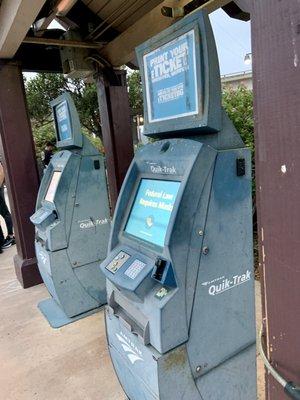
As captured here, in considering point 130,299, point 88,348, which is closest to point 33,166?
point 88,348

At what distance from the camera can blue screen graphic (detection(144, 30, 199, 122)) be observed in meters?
1.22

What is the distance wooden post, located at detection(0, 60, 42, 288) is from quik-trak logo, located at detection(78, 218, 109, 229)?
3.64 feet

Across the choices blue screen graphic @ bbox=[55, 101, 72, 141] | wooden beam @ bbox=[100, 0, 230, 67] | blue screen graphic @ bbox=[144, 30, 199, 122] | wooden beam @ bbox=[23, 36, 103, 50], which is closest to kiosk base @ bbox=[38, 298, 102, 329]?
blue screen graphic @ bbox=[55, 101, 72, 141]

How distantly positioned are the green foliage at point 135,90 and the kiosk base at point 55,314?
8199 millimetres

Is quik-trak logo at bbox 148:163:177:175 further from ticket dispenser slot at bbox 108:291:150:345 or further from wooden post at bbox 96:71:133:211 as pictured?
wooden post at bbox 96:71:133:211

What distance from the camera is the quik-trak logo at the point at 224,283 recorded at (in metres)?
1.35

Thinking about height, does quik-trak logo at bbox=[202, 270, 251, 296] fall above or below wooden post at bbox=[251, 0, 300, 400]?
below

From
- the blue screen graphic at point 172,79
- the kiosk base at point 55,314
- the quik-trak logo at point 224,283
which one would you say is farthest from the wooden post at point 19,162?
the quik-trak logo at point 224,283

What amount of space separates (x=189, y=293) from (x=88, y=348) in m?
1.49

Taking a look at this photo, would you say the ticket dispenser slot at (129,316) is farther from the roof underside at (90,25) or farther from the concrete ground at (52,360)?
the roof underside at (90,25)

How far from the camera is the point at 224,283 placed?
1.40m

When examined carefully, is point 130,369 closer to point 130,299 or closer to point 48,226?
point 130,299

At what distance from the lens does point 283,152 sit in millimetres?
569

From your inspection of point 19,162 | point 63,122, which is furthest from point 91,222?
point 19,162
